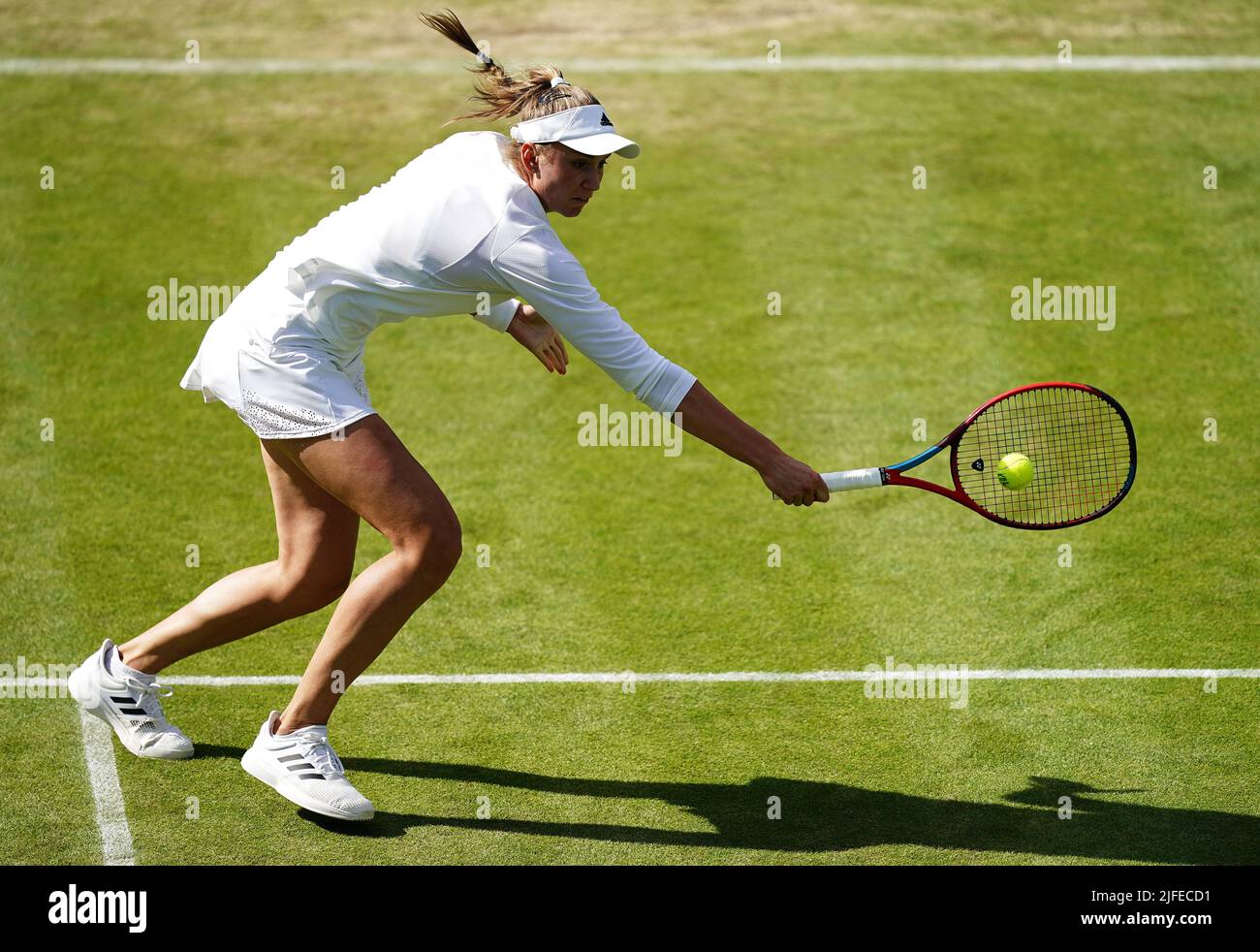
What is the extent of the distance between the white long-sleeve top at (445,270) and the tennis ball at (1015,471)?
1465 millimetres

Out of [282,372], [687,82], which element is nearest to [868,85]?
[687,82]

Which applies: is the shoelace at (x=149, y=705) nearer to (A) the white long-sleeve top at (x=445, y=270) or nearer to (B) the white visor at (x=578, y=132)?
(A) the white long-sleeve top at (x=445, y=270)

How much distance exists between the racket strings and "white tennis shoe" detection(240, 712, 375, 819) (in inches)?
112

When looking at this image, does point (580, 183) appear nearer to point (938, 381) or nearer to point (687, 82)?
point (938, 381)

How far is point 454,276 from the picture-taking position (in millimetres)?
4844

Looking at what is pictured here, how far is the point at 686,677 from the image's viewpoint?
618 cm

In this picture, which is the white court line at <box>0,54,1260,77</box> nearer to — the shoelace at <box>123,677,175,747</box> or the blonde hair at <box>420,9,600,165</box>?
the blonde hair at <box>420,9,600,165</box>

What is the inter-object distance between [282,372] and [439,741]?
1.60 meters

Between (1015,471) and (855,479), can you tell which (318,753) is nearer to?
(855,479)

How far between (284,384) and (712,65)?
699 centimetres

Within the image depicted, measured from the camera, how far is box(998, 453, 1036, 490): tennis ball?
18.7ft

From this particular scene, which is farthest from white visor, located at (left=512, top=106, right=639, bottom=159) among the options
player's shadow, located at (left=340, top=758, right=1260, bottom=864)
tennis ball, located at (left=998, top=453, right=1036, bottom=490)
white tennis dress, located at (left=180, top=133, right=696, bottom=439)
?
player's shadow, located at (left=340, top=758, right=1260, bottom=864)

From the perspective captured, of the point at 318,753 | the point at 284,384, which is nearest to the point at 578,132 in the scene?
the point at 284,384

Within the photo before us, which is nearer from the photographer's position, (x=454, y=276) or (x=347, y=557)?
(x=454, y=276)
